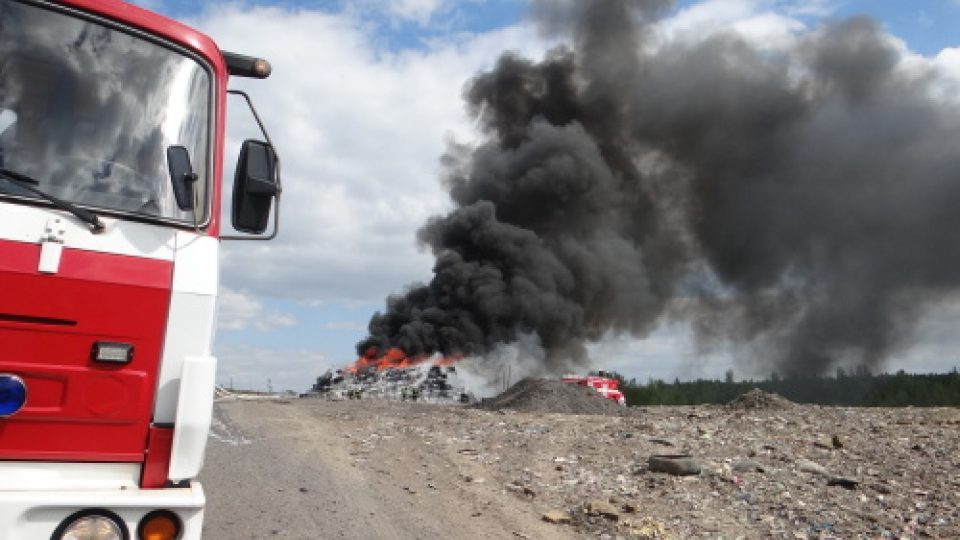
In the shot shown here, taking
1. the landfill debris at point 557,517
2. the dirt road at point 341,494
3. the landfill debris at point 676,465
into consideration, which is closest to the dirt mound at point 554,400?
the dirt road at point 341,494

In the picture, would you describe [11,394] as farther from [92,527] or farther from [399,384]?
[399,384]

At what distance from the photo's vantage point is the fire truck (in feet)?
8.77

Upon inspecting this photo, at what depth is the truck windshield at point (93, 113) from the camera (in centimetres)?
303

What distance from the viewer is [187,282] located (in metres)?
3.06

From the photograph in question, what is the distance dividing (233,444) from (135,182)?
22.9 feet

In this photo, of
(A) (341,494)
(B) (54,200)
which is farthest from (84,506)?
(A) (341,494)

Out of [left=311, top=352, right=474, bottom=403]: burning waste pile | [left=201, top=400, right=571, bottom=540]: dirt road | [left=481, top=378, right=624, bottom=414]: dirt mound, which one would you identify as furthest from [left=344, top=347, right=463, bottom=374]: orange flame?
[left=201, top=400, right=571, bottom=540]: dirt road

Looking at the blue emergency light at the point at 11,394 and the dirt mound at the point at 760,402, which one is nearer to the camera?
the blue emergency light at the point at 11,394

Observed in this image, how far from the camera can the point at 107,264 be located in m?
2.89

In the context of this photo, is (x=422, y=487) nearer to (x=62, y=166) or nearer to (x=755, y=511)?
(x=755, y=511)

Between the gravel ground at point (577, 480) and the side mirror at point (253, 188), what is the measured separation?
3.47m

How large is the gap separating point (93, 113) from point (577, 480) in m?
6.41

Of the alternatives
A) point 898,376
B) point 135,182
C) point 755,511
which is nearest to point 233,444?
point 755,511

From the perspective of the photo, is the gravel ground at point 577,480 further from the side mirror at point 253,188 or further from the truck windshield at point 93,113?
the truck windshield at point 93,113
